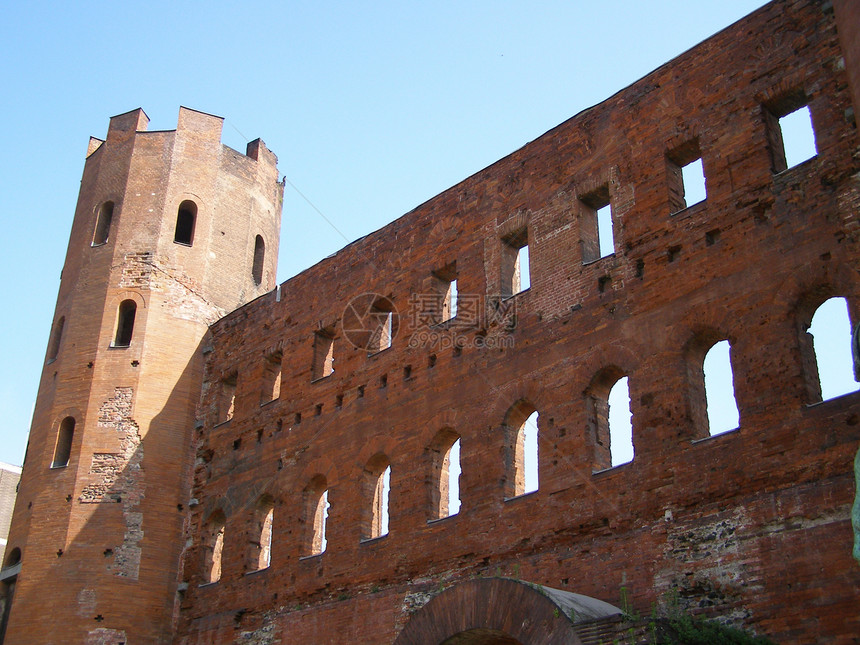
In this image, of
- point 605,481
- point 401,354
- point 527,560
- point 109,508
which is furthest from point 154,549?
point 605,481

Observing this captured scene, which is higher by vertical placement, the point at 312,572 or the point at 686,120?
the point at 686,120

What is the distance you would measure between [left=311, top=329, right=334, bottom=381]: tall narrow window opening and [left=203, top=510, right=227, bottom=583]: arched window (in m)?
3.02

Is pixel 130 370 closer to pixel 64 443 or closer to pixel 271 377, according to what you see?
pixel 64 443

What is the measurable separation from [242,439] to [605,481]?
26.2 ft

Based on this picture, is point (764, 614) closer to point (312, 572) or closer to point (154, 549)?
point (312, 572)

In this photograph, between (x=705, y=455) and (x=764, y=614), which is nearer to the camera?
(x=764, y=614)

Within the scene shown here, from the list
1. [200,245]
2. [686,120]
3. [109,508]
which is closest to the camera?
[686,120]

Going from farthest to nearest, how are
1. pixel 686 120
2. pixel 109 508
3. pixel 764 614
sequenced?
1. pixel 109 508
2. pixel 686 120
3. pixel 764 614

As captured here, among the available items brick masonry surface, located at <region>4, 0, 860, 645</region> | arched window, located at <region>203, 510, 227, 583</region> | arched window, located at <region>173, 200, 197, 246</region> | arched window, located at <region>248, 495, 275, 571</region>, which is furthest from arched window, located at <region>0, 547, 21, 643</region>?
arched window, located at <region>173, 200, 197, 246</region>

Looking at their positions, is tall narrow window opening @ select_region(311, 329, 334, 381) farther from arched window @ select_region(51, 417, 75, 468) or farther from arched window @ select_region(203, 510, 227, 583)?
arched window @ select_region(51, 417, 75, 468)

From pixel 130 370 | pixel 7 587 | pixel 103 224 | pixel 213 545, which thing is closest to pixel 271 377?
pixel 130 370

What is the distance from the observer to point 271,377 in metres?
18.2

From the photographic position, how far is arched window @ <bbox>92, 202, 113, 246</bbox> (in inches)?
797

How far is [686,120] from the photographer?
12.9m
